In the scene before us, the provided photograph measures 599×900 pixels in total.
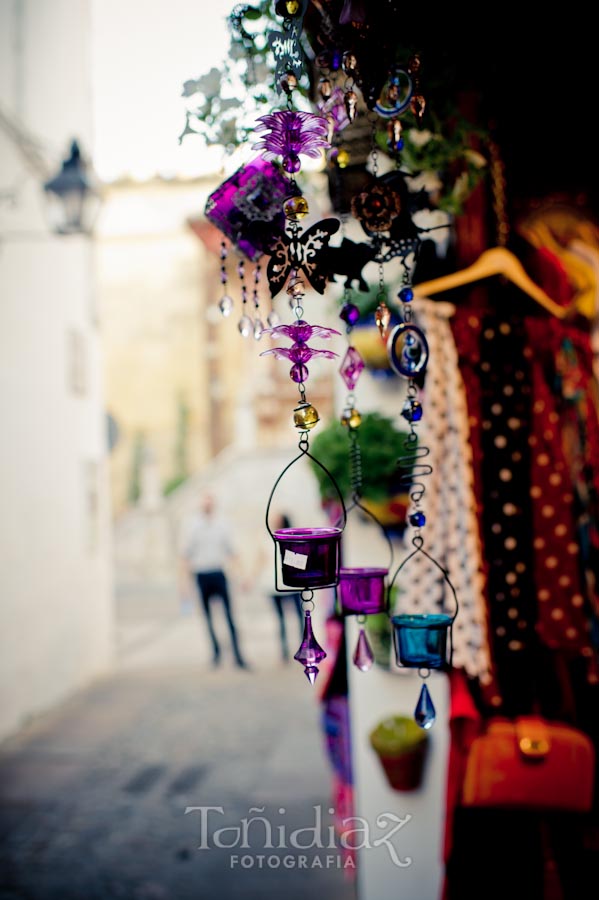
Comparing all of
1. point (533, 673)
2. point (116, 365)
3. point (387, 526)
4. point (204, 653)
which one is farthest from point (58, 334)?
point (116, 365)

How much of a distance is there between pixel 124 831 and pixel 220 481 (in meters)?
11.9

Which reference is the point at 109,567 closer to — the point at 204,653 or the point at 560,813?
the point at 204,653

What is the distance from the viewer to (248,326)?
55.4 inches

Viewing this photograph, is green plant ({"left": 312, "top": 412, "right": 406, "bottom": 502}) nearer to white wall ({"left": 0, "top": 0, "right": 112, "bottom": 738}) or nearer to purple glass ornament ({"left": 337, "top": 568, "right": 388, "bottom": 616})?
purple glass ornament ({"left": 337, "top": 568, "right": 388, "bottom": 616})

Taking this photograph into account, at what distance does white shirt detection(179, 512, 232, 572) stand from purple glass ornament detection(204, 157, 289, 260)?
20.8ft

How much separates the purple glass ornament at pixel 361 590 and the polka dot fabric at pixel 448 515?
1.63ft

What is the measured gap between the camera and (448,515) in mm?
2041

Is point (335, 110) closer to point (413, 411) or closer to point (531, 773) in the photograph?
point (413, 411)

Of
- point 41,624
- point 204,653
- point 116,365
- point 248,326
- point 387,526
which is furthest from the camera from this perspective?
point 116,365

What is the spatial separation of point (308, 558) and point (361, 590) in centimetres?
32

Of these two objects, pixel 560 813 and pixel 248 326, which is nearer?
pixel 248 326

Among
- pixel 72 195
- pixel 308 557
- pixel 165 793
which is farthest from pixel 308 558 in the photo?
pixel 72 195

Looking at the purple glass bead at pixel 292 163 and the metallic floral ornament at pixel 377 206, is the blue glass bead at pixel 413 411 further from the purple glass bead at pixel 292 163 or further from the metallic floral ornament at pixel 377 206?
the purple glass bead at pixel 292 163

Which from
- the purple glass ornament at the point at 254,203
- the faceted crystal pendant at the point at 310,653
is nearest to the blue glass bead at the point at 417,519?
the faceted crystal pendant at the point at 310,653
